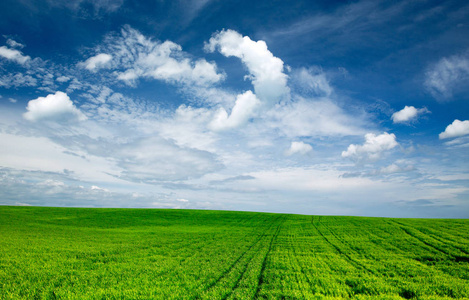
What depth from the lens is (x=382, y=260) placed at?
2173cm

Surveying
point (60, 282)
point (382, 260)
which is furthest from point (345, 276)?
point (60, 282)

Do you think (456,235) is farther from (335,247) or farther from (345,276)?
(345,276)

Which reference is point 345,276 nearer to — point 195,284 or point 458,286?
point 458,286

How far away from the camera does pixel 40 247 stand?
82.0ft

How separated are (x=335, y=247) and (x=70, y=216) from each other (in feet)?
184

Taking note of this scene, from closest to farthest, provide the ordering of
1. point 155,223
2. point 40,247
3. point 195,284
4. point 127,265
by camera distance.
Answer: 1. point 195,284
2. point 127,265
3. point 40,247
4. point 155,223

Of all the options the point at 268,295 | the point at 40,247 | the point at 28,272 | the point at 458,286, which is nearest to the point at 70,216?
the point at 40,247

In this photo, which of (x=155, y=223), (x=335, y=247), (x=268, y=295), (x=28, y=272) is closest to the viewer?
(x=268, y=295)

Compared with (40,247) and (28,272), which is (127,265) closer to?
(28,272)

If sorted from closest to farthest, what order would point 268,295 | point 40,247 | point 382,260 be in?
point 268,295 → point 382,260 → point 40,247

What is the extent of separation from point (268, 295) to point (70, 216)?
5918 centimetres

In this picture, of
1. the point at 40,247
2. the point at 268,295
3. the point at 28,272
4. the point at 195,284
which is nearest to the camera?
the point at 268,295

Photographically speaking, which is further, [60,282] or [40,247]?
[40,247]

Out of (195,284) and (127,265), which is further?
(127,265)
